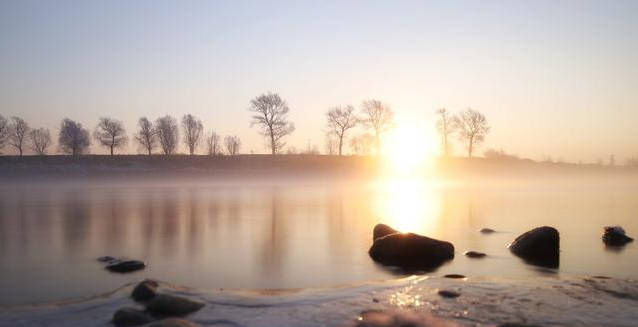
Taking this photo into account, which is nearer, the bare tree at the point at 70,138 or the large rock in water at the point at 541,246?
the large rock in water at the point at 541,246

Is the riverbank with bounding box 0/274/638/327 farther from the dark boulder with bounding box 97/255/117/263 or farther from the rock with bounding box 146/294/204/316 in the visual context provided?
the dark boulder with bounding box 97/255/117/263

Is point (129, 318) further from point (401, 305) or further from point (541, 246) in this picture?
point (541, 246)

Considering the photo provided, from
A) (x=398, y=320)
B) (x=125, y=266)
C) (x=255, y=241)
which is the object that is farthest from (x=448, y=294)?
(x=255, y=241)

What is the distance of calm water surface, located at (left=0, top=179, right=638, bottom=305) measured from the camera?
37.0 feet

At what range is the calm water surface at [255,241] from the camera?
11273 millimetres

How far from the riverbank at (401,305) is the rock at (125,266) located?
236 centimetres

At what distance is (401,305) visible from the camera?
8266mm

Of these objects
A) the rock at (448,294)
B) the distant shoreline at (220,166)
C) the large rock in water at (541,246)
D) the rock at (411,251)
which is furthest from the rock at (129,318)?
the distant shoreline at (220,166)

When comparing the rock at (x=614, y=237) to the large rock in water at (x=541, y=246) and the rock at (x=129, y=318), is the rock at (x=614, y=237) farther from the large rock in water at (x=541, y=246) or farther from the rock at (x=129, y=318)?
the rock at (x=129, y=318)

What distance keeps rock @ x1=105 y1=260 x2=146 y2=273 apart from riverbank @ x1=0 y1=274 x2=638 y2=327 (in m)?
2.36

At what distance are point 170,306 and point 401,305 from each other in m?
4.07

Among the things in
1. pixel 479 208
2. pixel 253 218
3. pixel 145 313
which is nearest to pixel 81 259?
pixel 145 313

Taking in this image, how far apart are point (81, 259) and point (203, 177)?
54347mm

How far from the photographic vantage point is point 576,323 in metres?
7.30
